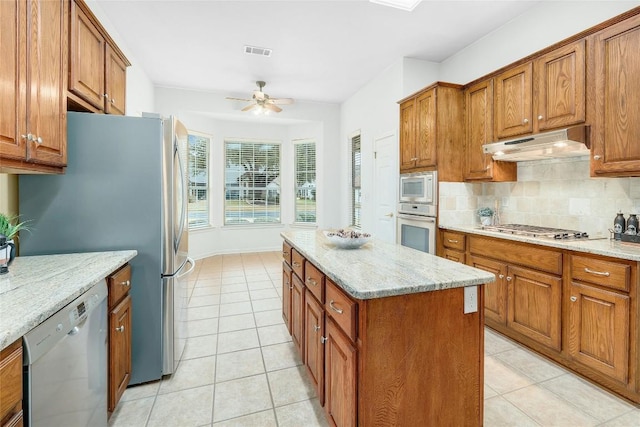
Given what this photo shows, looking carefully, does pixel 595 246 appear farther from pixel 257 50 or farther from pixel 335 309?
pixel 257 50

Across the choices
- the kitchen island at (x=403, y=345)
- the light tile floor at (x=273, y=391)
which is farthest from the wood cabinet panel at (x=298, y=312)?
the kitchen island at (x=403, y=345)

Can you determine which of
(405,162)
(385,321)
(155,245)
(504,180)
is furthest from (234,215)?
(385,321)

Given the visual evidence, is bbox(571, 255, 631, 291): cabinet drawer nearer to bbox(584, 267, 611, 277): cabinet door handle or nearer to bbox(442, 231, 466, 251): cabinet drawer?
bbox(584, 267, 611, 277): cabinet door handle

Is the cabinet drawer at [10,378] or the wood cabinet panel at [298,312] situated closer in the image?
the cabinet drawer at [10,378]

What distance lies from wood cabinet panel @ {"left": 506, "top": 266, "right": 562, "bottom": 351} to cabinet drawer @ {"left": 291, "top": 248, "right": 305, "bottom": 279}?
183 centimetres

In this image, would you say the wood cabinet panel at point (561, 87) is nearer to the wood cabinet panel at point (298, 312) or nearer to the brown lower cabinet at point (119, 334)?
the wood cabinet panel at point (298, 312)

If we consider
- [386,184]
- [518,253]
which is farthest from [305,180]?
[518,253]

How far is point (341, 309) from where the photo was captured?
1.39m

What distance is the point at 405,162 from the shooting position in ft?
13.0

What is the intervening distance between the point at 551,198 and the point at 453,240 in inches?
38.6

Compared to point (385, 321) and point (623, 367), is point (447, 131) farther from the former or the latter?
point (385, 321)

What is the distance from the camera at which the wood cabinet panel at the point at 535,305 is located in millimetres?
2262

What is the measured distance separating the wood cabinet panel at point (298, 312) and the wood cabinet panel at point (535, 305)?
183cm

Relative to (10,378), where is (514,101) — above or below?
above
